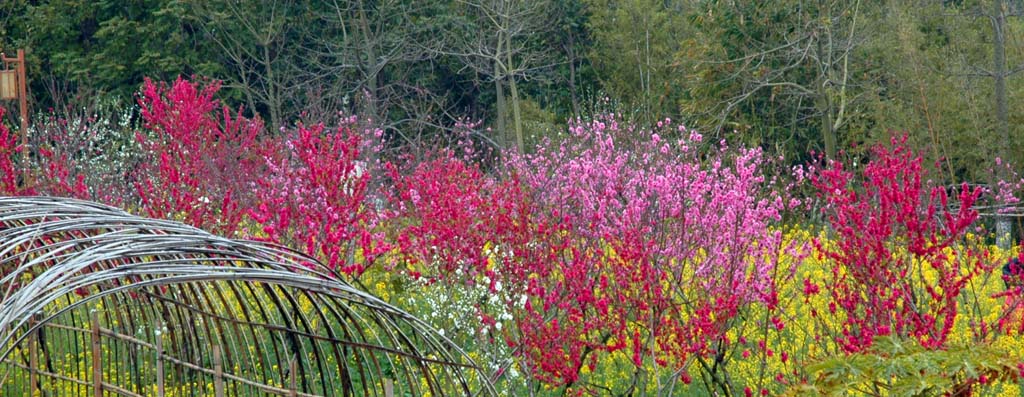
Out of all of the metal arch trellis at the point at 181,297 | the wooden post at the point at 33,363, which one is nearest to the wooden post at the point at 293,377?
the metal arch trellis at the point at 181,297

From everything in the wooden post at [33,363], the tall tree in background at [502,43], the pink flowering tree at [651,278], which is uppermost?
the tall tree in background at [502,43]

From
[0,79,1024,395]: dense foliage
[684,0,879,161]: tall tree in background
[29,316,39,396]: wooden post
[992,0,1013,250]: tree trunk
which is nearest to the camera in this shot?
[0,79,1024,395]: dense foliage

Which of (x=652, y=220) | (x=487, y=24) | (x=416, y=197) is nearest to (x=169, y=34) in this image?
(x=487, y=24)

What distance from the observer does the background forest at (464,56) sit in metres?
20.8

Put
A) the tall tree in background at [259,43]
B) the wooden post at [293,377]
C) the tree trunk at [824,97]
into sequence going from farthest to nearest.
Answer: the tall tree in background at [259,43], the tree trunk at [824,97], the wooden post at [293,377]

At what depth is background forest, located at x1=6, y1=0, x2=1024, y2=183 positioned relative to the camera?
2081 centimetres

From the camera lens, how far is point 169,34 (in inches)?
1100

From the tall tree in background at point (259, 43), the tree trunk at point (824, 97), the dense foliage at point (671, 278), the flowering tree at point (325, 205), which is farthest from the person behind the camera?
the tall tree in background at point (259, 43)

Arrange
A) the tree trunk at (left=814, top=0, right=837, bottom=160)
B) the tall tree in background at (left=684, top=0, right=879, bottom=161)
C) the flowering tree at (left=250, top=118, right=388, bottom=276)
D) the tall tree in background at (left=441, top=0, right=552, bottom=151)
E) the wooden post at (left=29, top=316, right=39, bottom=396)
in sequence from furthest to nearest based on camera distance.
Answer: the tall tree in background at (left=441, top=0, right=552, bottom=151), the tall tree in background at (left=684, top=0, right=879, bottom=161), the tree trunk at (left=814, top=0, right=837, bottom=160), the flowering tree at (left=250, top=118, right=388, bottom=276), the wooden post at (left=29, top=316, right=39, bottom=396)

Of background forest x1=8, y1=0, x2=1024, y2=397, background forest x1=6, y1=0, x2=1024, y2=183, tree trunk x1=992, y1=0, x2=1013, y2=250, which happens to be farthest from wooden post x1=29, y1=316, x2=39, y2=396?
background forest x1=6, y1=0, x2=1024, y2=183

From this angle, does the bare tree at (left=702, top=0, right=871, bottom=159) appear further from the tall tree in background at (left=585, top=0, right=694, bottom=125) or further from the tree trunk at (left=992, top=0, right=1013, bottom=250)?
the tall tree in background at (left=585, top=0, right=694, bottom=125)

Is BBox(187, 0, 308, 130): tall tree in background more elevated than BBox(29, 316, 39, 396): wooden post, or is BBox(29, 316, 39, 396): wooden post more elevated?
BBox(187, 0, 308, 130): tall tree in background

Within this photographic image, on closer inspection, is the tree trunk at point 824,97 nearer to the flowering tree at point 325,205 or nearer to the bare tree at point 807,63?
the bare tree at point 807,63

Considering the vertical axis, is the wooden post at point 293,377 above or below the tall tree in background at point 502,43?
below
